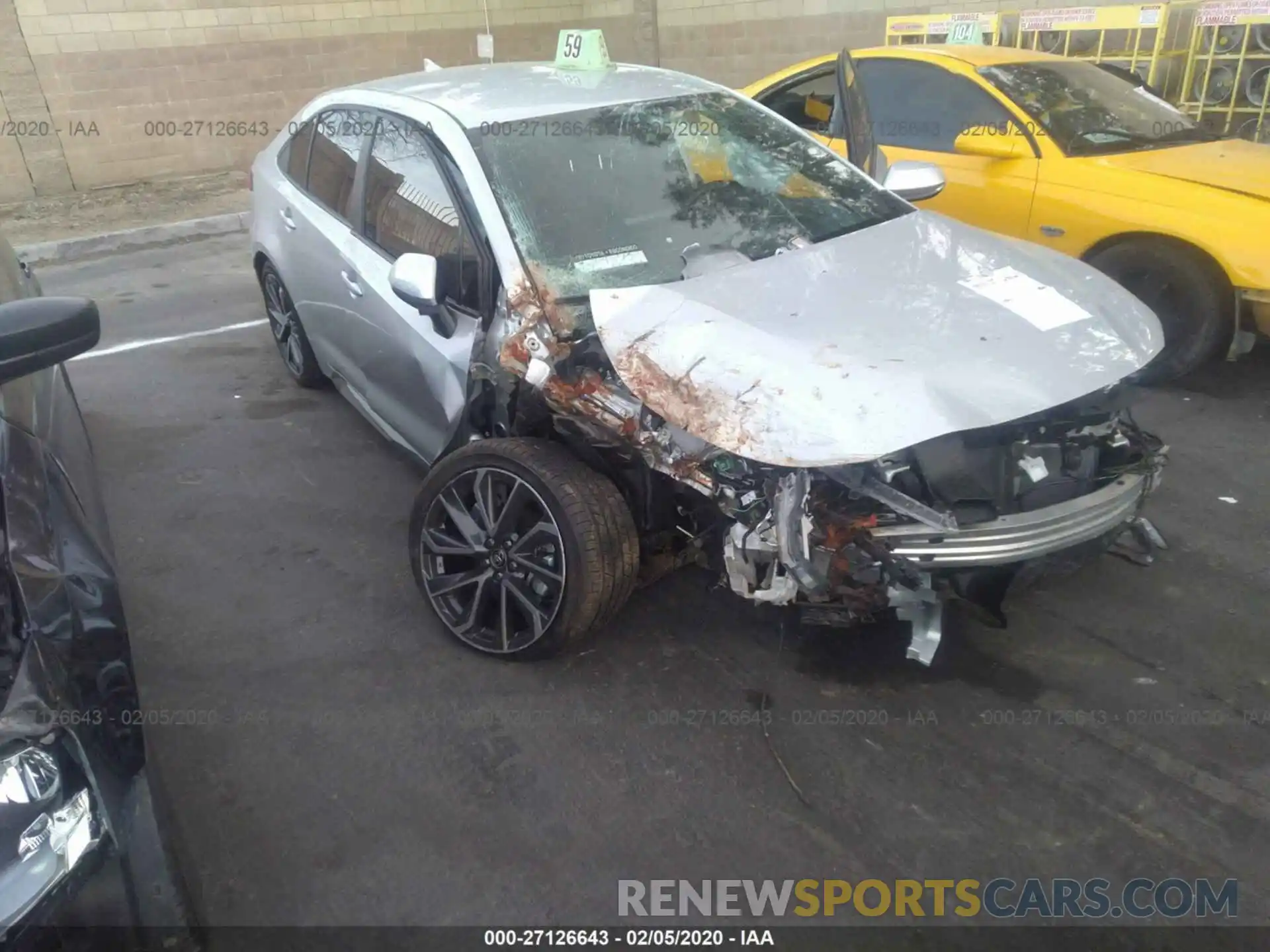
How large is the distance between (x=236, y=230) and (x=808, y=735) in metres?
9.42

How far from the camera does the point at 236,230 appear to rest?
10180mm

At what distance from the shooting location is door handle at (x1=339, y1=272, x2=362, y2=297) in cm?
392

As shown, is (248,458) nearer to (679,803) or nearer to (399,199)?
(399,199)

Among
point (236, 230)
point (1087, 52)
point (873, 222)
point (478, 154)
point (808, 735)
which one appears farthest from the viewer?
point (236, 230)

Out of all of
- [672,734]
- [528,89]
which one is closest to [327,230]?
[528,89]

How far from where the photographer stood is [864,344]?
8.89ft

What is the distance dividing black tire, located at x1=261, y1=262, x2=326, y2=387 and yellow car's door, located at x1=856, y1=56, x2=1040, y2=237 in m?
3.88

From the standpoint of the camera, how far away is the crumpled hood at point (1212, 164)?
4895 millimetres

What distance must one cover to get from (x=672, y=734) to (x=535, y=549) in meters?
0.74

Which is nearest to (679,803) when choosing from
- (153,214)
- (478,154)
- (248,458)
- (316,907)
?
(316,907)

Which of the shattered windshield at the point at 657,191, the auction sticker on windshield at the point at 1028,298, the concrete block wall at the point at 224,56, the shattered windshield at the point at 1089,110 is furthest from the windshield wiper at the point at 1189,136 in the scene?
the concrete block wall at the point at 224,56

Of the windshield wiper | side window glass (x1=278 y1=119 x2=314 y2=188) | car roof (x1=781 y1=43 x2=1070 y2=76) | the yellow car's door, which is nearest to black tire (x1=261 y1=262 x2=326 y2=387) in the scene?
side window glass (x1=278 y1=119 x2=314 y2=188)

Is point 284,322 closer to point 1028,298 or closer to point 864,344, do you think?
point 864,344

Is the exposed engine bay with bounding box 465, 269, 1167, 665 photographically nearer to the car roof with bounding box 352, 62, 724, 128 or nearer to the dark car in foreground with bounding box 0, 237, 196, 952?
the car roof with bounding box 352, 62, 724, 128
